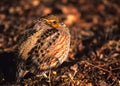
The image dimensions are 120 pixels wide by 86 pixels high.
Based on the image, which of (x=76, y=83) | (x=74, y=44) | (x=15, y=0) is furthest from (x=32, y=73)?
(x=15, y=0)

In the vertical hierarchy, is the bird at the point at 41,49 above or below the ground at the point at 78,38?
above

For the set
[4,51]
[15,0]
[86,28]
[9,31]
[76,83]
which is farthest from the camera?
[15,0]

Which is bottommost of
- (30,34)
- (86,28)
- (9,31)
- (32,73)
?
(86,28)

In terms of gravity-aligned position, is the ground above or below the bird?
below

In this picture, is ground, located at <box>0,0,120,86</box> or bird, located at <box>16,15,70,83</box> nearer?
bird, located at <box>16,15,70,83</box>

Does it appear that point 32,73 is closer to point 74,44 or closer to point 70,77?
point 70,77
